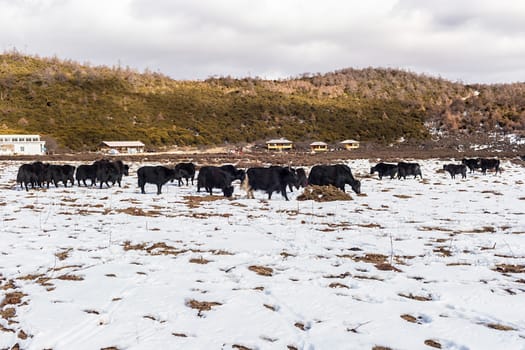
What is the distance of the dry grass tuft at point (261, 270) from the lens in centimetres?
707

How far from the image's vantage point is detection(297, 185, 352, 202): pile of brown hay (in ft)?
54.9

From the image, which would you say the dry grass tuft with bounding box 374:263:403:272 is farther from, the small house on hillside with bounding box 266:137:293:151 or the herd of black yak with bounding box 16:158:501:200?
the small house on hillside with bounding box 266:137:293:151

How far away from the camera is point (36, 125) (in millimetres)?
77062

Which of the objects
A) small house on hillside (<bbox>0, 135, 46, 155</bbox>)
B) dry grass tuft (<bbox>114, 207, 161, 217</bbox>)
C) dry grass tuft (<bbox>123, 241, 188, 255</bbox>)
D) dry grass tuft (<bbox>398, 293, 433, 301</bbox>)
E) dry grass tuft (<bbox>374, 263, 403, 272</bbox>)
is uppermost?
small house on hillside (<bbox>0, 135, 46, 155</bbox>)

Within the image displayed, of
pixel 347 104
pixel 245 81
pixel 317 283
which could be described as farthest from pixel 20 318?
pixel 245 81

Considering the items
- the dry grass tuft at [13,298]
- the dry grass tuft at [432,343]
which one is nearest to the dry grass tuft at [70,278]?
the dry grass tuft at [13,298]

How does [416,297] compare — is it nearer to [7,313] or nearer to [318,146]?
[7,313]

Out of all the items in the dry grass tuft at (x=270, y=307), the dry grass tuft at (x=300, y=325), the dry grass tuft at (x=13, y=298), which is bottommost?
the dry grass tuft at (x=300, y=325)

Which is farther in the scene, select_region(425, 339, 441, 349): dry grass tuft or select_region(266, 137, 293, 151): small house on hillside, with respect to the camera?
select_region(266, 137, 293, 151): small house on hillside

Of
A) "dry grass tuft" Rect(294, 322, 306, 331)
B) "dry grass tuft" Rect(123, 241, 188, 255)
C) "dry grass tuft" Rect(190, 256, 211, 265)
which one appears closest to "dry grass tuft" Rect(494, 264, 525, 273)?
"dry grass tuft" Rect(294, 322, 306, 331)

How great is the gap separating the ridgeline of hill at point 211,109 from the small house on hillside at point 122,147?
2690 millimetres

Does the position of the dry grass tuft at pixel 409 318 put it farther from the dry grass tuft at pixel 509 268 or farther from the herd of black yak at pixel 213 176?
the herd of black yak at pixel 213 176

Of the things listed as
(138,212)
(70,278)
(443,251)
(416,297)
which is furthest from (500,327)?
(138,212)

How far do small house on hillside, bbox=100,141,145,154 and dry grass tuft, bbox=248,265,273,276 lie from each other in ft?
205
